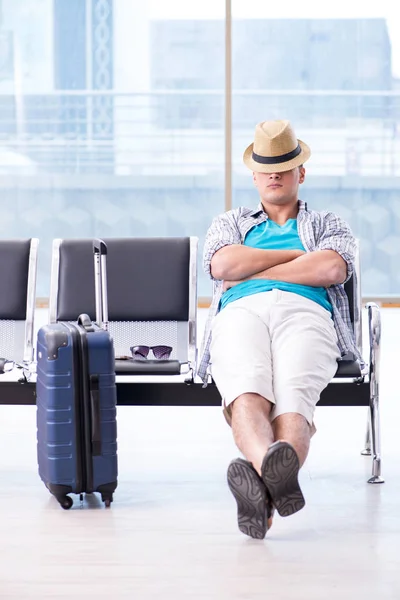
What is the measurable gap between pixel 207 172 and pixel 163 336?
502cm

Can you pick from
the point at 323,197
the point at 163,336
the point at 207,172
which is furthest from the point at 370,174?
the point at 163,336

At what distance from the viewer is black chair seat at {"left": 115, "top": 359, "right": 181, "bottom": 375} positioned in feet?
9.87

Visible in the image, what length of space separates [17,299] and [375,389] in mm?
1303

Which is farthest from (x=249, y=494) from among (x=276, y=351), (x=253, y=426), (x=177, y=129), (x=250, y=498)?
(x=177, y=129)

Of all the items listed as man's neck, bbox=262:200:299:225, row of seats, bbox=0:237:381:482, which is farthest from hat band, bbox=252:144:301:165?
row of seats, bbox=0:237:381:482

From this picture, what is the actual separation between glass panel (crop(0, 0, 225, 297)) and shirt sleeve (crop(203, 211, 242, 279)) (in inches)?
197

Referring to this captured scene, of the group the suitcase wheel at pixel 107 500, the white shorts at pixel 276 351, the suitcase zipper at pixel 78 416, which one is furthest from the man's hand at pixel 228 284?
the suitcase wheel at pixel 107 500

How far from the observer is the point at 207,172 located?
830 centimetres

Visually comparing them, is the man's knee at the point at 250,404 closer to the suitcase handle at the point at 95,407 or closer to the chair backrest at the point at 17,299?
the suitcase handle at the point at 95,407

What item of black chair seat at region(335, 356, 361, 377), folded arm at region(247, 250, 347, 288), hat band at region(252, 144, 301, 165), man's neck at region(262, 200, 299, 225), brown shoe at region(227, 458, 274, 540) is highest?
hat band at region(252, 144, 301, 165)

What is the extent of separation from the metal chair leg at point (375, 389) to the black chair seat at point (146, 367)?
61 cm

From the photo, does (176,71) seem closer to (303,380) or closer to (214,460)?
(214,460)

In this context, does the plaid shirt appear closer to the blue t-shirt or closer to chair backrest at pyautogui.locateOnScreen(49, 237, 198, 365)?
the blue t-shirt

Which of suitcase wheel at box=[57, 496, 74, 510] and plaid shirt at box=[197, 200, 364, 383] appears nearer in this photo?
suitcase wheel at box=[57, 496, 74, 510]
